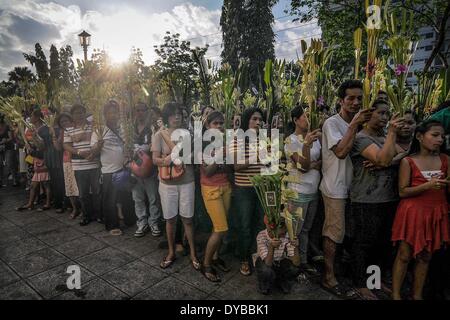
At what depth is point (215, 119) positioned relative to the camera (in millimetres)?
2799

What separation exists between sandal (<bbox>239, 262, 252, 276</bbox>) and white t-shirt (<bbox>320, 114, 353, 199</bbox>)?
1099 mm

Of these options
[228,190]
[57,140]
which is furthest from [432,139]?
[57,140]

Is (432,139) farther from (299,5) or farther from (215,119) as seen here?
(299,5)

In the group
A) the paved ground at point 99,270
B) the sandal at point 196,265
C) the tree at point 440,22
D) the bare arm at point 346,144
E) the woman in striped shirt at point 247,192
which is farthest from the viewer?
the tree at point 440,22

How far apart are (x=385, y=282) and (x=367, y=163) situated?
130cm

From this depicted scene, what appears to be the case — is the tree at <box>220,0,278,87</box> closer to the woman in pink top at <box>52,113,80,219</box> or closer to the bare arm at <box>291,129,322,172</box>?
the woman in pink top at <box>52,113,80,219</box>

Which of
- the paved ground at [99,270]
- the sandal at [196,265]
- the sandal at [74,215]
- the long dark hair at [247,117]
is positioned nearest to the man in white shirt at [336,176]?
the paved ground at [99,270]

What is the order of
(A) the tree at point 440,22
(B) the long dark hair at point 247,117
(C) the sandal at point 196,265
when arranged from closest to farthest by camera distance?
(B) the long dark hair at point 247,117, (C) the sandal at point 196,265, (A) the tree at point 440,22

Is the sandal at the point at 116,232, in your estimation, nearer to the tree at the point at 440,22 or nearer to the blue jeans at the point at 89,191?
the blue jeans at the point at 89,191

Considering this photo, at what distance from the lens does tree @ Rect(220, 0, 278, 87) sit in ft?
55.8

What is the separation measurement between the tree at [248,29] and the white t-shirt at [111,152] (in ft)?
45.9

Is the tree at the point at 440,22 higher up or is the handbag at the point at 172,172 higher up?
the tree at the point at 440,22

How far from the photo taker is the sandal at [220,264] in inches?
116

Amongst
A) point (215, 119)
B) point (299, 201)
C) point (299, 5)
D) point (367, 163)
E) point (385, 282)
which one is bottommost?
point (385, 282)
